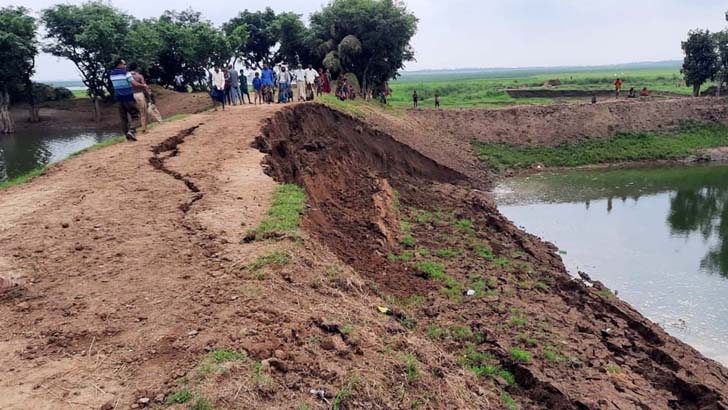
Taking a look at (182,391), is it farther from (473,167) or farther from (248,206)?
(473,167)

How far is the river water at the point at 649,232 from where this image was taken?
11.1 meters

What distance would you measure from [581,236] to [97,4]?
32296mm

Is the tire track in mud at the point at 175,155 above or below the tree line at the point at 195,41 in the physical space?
below

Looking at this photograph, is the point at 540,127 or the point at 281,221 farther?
the point at 540,127

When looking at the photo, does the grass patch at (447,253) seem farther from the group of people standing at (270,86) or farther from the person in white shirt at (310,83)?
the person in white shirt at (310,83)

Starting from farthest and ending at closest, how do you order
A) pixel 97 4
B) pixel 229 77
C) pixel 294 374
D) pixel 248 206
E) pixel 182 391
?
pixel 97 4, pixel 229 77, pixel 248 206, pixel 294 374, pixel 182 391

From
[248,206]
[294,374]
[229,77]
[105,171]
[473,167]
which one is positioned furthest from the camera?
[473,167]

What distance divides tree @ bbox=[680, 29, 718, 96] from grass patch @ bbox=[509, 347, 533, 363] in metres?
34.7

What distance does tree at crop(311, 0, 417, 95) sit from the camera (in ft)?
91.9

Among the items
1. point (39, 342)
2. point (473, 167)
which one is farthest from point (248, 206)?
point (473, 167)

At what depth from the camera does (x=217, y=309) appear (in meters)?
5.38

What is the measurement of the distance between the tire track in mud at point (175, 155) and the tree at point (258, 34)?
25.1 meters

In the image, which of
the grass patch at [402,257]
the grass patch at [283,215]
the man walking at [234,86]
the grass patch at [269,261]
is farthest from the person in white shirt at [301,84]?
the grass patch at [269,261]

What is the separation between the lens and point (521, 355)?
753cm
